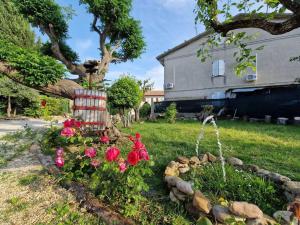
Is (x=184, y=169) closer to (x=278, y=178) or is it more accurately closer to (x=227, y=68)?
(x=278, y=178)

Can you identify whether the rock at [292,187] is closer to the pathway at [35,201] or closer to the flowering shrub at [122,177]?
the flowering shrub at [122,177]

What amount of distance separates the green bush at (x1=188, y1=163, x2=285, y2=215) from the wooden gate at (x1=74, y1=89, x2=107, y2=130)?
337 centimetres

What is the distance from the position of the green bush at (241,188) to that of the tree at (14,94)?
49.0 ft

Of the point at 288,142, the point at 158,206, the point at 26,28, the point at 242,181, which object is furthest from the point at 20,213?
the point at 26,28

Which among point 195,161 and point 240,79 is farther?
point 240,79

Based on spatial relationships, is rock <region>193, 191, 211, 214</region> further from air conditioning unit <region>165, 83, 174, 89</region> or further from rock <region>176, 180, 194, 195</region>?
air conditioning unit <region>165, 83, 174, 89</region>

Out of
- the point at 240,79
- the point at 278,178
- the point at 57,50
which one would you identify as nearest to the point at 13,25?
the point at 57,50

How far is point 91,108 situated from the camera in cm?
576

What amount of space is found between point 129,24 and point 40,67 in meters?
13.5

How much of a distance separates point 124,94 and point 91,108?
5.36 meters

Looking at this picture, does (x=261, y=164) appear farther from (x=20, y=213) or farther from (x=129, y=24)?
(x=129, y=24)

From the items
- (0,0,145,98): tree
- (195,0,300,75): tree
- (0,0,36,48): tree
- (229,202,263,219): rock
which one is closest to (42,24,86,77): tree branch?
(0,0,145,98): tree

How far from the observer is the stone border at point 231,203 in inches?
79.7

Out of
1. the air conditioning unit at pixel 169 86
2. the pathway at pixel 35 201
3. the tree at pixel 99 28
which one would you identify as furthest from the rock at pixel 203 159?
the air conditioning unit at pixel 169 86
